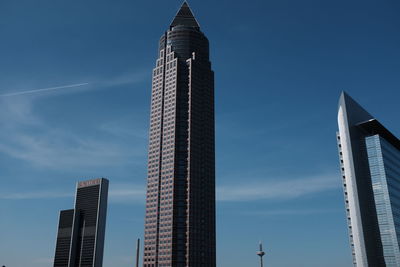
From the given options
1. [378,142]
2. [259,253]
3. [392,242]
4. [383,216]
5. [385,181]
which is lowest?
[259,253]

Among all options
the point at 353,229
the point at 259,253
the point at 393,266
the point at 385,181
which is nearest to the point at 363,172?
the point at 385,181

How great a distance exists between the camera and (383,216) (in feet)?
618

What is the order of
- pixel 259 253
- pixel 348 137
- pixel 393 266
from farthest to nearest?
pixel 348 137 < pixel 393 266 < pixel 259 253

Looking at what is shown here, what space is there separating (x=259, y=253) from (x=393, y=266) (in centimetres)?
10054

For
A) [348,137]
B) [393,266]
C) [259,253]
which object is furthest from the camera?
[348,137]

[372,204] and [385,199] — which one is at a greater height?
[385,199]

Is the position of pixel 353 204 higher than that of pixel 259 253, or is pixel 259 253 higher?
pixel 353 204

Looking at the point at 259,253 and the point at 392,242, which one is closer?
the point at 259,253

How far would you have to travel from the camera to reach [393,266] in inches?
7082

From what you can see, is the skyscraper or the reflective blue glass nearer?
the skyscraper

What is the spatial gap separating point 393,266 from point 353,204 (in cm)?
2937

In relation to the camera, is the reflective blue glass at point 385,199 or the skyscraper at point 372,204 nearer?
the skyscraper at point 372,204

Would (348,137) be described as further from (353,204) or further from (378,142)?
(353,204)

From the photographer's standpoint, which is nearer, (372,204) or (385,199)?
(385,199)
